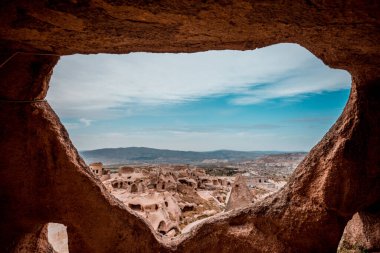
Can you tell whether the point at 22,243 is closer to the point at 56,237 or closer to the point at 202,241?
the point at 202,241

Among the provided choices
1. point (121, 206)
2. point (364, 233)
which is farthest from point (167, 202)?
point (364, 233)

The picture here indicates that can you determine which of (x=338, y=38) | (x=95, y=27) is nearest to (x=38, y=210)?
(x=95, y=27)

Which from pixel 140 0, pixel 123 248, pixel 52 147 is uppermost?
pixel 140 0

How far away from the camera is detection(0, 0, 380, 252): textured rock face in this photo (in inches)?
169

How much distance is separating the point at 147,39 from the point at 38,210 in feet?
16.6

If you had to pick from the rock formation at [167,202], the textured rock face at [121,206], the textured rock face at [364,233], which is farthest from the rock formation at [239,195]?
the textured rock face at [121,206]

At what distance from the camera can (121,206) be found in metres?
6.87

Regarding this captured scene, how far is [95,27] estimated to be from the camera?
3881mm

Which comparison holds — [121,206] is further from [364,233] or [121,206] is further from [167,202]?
[167,202]

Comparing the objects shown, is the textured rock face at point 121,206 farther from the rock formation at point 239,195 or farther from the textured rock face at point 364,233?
the rock formation at point 239,195

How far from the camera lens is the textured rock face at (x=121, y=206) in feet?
14.1

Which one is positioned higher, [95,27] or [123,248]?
[95,27]

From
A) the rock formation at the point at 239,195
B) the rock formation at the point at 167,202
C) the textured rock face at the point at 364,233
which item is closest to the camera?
the textured rock face at the point at 364,233

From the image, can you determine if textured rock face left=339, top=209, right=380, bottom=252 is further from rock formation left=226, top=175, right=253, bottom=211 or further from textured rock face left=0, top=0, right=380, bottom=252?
rock formation left=226, top=175, right=253, bottom=211
